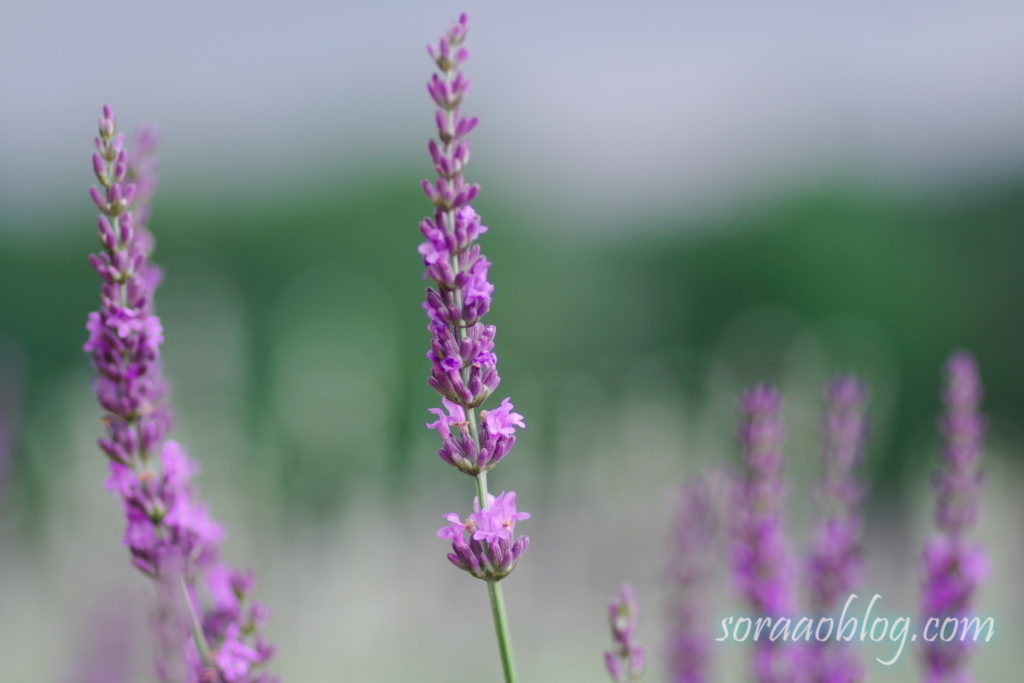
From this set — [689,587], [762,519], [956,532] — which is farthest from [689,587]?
[956,532]

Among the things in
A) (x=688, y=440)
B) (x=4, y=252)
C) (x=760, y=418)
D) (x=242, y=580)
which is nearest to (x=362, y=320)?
(x=688, y=440)

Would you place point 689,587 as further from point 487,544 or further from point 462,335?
point 462,335

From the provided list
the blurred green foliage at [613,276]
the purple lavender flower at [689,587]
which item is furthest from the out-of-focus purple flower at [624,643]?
the blurred green foliage at [613,276]

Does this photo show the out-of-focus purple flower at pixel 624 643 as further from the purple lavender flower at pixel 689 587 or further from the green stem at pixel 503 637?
the purple lavender flower at pixel 689 587

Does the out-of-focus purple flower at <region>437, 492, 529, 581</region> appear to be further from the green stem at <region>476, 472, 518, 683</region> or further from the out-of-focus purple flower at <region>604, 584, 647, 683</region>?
the out-of-focus purple flower at <region>604, 584, 647, 683</region>

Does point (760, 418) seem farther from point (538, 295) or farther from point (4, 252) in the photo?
point (4, 252)

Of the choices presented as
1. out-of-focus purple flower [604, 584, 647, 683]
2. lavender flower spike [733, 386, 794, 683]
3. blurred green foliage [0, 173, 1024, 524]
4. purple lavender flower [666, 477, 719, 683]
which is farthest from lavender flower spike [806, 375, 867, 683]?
blurred green foliage [0, 173, 1024, 524]
